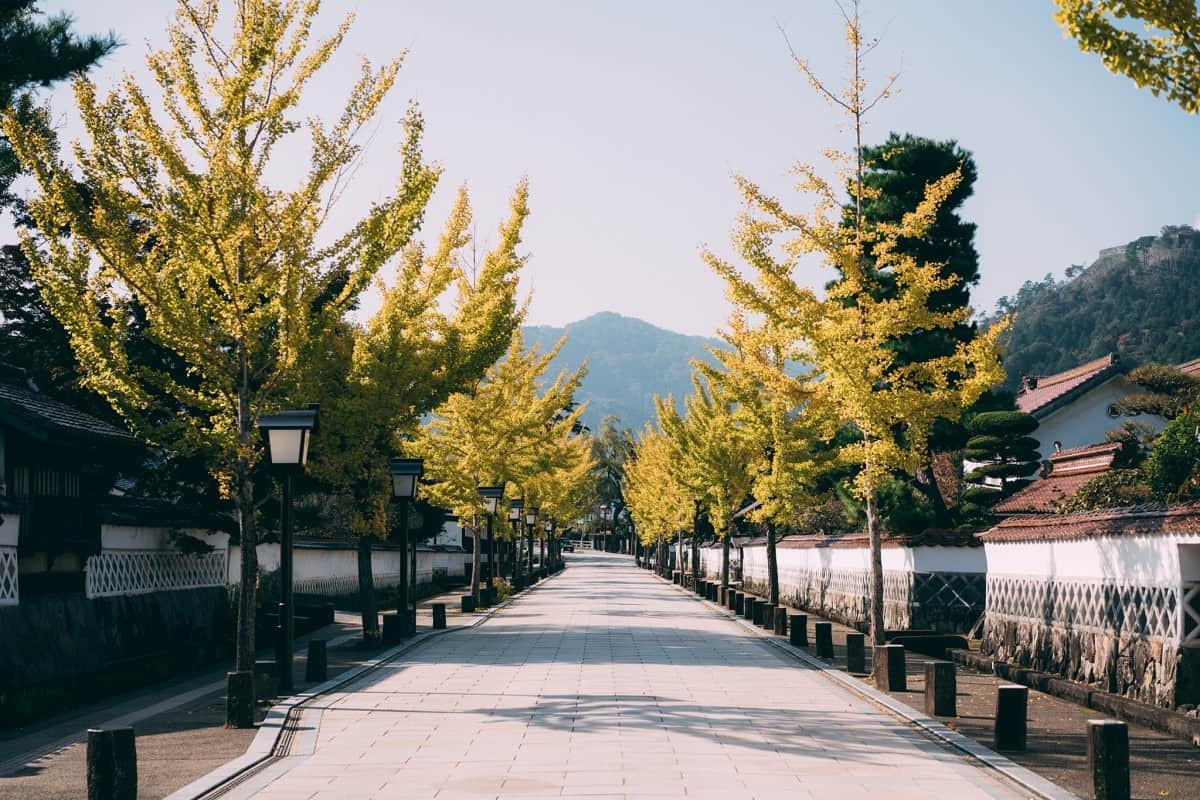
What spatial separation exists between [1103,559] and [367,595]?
14.3 meters

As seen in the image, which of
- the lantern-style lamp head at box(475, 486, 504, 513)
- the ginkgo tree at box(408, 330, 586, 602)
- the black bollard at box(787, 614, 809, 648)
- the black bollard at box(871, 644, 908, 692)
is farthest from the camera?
the lantern-style lamp head at box(475, 486, 504, 513)

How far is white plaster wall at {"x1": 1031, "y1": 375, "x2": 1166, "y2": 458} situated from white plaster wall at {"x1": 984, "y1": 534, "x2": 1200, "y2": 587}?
2692cm

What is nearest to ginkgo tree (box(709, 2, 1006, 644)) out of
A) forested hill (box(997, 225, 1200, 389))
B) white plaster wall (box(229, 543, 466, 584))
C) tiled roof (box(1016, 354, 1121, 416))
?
white plaster wall (box(229, 543, 466, 584))

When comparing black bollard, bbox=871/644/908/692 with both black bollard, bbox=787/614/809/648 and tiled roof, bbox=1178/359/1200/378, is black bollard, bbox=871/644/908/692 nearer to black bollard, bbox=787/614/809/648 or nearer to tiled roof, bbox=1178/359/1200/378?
black bollard, bbox=787/614/809/648

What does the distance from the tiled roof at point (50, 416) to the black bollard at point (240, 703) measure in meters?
6.17

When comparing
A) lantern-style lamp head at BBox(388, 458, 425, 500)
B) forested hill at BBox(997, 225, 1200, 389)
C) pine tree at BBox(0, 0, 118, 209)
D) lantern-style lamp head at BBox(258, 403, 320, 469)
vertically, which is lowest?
lantern-style lamp head at BBox(388, 458, 425, 500)

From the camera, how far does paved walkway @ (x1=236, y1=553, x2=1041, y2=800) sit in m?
10.4

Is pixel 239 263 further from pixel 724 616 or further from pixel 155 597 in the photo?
pixel 724 616

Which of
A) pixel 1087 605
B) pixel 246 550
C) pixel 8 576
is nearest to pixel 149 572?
pixel 8 576

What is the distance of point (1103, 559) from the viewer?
1638 cm

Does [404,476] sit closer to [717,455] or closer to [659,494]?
[717,455]

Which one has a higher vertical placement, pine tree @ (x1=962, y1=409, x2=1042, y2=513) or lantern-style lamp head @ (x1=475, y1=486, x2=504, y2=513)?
pine tree @ (x1=962, y1=409, x2=1042, y2=513)

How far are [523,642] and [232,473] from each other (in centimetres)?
992

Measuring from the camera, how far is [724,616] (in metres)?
33.3
